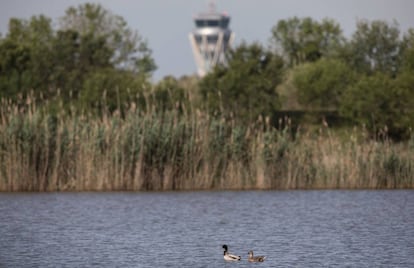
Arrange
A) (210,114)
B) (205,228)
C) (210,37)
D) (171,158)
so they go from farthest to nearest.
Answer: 1. (210,37)
2. (210,114)
3. (171,158)
4. (205,228)

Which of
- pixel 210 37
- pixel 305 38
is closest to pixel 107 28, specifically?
pixel 305 38

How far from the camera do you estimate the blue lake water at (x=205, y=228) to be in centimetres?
1834

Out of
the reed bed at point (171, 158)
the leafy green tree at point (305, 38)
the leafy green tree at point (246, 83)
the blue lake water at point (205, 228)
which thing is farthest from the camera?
the leafy green tree at point (305, 38)

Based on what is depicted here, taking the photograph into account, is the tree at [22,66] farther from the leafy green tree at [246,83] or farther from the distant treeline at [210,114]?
the leafy green tree at [246,83]

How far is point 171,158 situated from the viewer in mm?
30953

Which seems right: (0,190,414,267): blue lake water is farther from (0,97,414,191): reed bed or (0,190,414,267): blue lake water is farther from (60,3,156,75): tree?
(60,3,156,75): tree

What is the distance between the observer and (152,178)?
101 ft

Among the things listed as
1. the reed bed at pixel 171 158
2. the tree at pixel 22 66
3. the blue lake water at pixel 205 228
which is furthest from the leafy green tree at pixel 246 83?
the blue lake water at pixel 205 228

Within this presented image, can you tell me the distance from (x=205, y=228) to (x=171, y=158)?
25.3ft

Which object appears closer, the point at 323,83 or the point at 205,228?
the point at 205,228

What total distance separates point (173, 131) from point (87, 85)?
27.4 m

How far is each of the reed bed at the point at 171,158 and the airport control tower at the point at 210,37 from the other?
142594 mm

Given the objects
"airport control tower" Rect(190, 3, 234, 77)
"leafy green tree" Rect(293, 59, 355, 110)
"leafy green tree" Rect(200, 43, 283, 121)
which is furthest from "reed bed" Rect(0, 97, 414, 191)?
"airport control tower" Rect(190, 3, 234, 77)

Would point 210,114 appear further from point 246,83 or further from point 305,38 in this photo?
point 305,38
